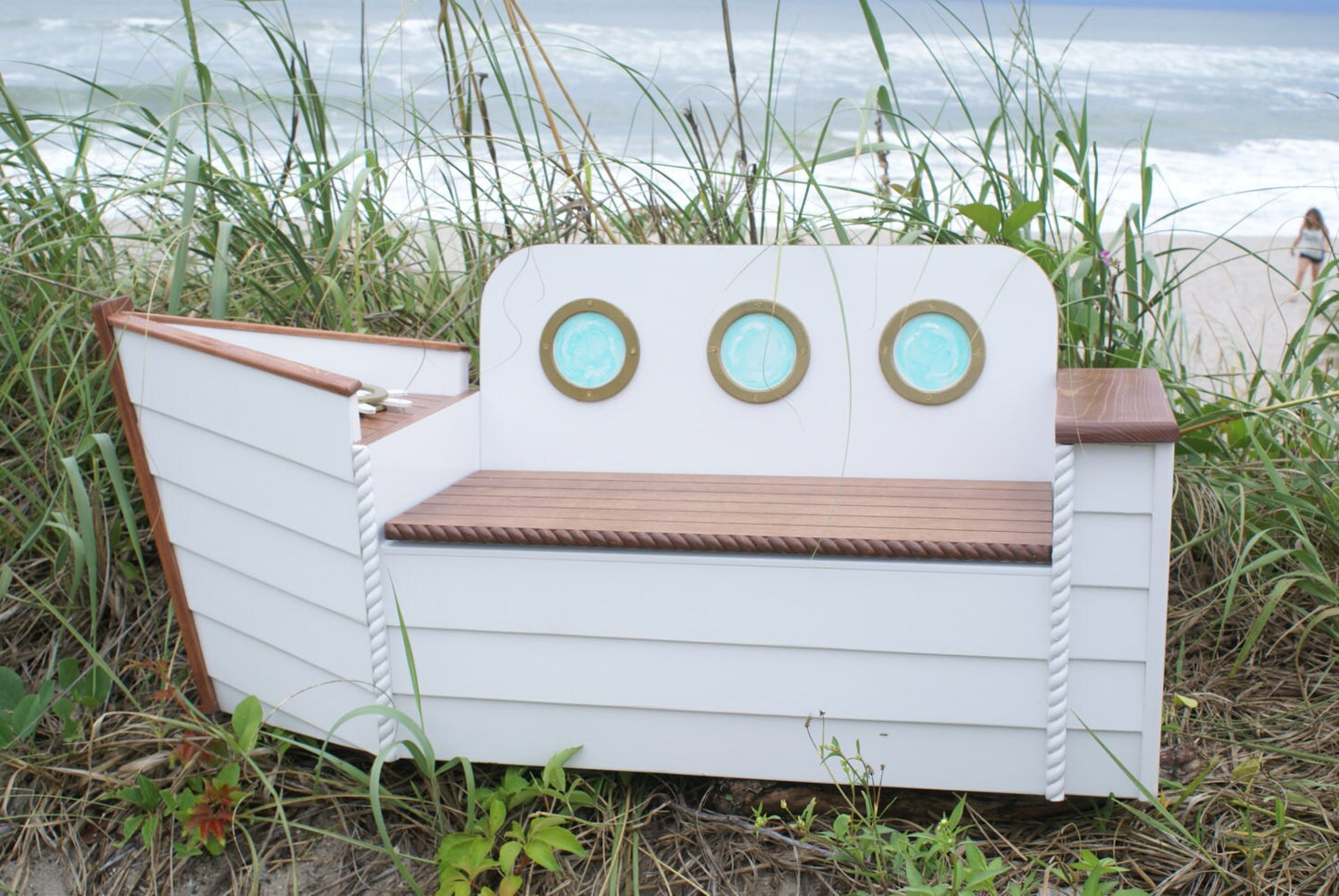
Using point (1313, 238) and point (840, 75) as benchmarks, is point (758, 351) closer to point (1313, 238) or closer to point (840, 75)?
point (1313, 238)

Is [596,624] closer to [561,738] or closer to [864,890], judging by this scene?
[561,738]

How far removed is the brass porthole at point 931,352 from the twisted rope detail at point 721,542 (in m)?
0.52

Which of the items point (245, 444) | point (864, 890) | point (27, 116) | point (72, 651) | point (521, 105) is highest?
point (521, 105)

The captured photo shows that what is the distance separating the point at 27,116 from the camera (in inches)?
95.1

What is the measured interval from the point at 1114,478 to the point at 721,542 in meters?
0.58

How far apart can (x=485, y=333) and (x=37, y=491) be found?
1.06 m

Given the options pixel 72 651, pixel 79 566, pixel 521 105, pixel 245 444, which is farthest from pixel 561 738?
pixel 521 105

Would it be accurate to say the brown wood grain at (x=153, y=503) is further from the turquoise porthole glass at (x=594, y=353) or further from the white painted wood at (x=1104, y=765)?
the white painted wood at (x=1104, y=765)

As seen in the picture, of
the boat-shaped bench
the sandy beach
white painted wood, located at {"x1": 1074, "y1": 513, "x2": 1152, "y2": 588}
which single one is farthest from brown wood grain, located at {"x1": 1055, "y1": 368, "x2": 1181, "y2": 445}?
the sandy beach

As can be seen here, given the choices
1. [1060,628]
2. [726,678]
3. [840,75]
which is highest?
[840,75]

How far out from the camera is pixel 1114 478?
1550mm

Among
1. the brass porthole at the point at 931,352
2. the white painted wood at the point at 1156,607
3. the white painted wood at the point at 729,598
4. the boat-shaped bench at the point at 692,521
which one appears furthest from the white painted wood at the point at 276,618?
the white painted wood at the point at 1156,607

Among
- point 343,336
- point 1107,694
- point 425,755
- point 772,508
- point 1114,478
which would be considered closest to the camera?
point 1114,478

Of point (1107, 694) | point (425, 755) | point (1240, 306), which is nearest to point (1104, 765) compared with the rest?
point (1107, 694)
